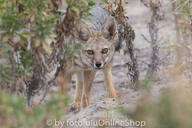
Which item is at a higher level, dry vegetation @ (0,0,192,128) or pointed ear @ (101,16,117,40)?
pointed ear @ (101,16,117,40)

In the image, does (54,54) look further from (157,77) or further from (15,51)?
(157,77)

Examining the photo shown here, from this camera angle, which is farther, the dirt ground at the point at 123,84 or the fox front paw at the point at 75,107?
the fox front paw at the point at 75,107

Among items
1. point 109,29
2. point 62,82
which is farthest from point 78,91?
point 62,82

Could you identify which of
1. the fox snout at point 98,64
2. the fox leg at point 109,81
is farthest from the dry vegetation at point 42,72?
the fox leg at point 109,81

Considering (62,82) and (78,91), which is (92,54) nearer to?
(78,91)

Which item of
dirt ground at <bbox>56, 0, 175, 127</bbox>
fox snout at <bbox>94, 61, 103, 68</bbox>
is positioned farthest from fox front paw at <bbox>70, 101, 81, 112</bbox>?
fox snout at <bbox>94, 61, 103, 68</bbox>

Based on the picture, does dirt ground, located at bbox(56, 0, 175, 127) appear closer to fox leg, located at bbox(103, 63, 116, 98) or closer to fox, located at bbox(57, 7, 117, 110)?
fox leg, located at bbox(103, 63, 116, 98)

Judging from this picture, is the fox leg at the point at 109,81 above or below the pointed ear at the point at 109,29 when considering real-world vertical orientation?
below

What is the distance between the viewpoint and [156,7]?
20.4 feet

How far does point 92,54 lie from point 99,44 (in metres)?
0.22

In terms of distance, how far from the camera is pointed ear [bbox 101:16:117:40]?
5567 millimetres

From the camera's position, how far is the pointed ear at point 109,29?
5567 mm

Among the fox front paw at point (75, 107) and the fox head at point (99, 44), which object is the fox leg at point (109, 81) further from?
the fox front paw at point (75, 107)

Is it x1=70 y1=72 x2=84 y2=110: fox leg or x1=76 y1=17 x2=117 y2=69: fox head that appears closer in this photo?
x1=76 y1=17 x2=117 y2=69: fox head
